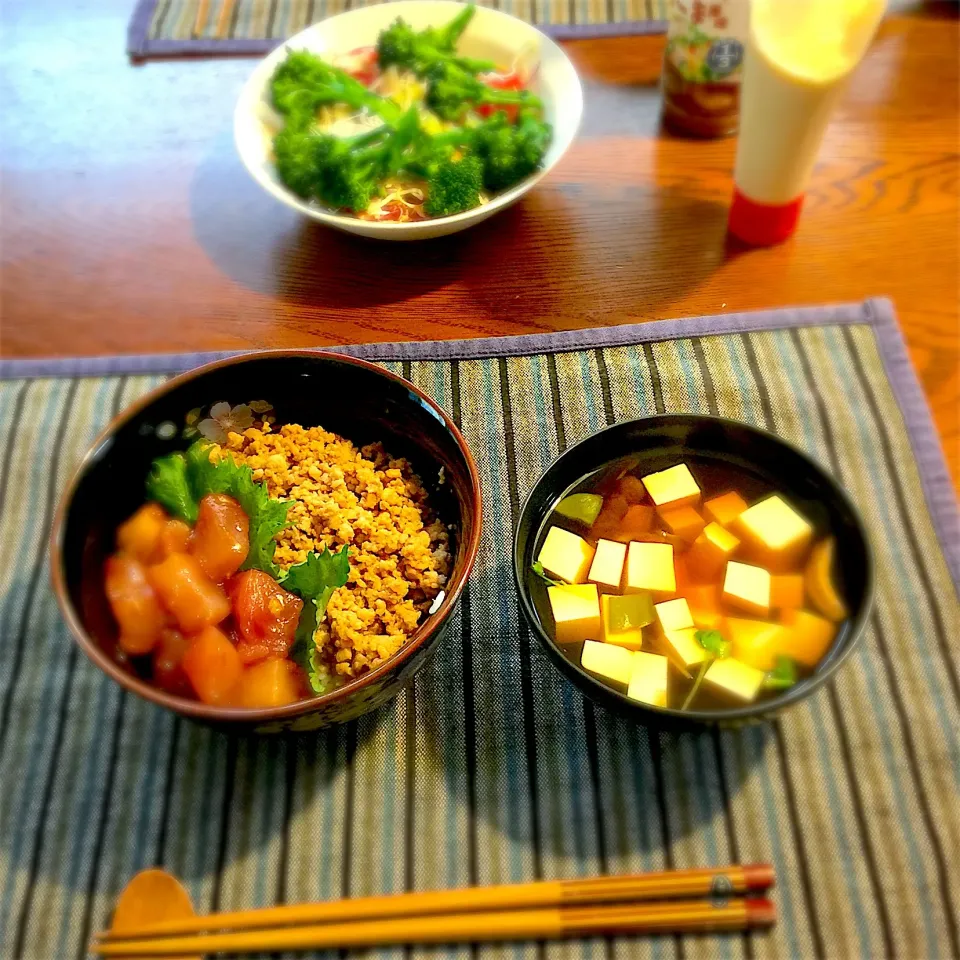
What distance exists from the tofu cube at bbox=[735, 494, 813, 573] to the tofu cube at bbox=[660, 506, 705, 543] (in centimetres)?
4

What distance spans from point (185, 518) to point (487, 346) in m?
0.50

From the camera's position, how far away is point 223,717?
677mm

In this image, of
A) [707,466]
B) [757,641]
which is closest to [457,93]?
[707,466]

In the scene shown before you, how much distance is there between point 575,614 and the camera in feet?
2.64

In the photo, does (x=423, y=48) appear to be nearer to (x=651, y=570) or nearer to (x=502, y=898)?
(x=651, y=570)

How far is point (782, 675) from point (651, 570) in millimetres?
166

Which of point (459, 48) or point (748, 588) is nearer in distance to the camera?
point (748, 588)

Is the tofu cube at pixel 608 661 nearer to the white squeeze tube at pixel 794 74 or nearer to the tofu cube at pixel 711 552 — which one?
the tofu cube at pixel 711 552

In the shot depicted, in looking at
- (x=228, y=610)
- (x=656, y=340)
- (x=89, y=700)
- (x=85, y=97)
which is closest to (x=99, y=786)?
(x=89, y=700)

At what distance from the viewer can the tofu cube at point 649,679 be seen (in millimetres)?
760

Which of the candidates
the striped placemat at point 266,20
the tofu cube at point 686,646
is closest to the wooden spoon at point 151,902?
the tofu cube at point 686,646

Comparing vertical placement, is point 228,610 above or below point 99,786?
above

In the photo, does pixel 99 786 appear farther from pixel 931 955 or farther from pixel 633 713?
pixel 931 955

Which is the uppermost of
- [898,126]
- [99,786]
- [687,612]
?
[898,126]
